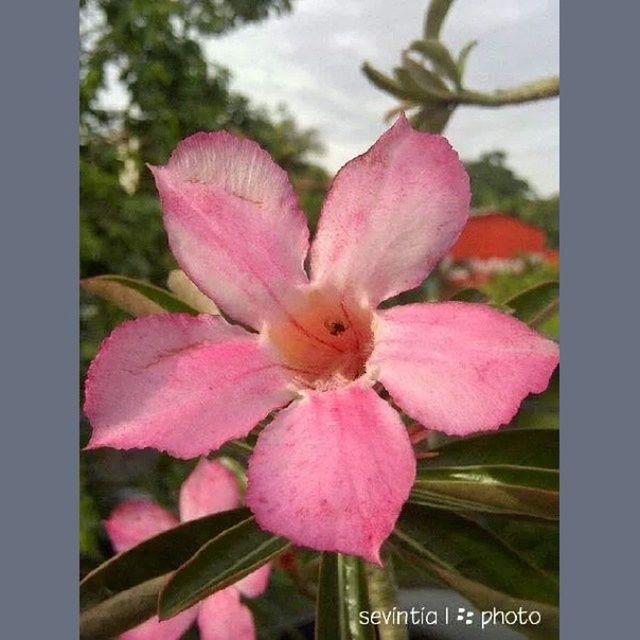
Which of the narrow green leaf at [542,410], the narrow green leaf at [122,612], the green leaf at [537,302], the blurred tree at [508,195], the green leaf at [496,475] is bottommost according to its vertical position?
the narrow green leaf at [122,612]

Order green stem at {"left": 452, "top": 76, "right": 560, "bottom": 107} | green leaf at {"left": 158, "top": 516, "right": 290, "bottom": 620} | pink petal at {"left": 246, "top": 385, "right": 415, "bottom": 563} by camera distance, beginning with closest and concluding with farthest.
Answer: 1. pink petal at {"left": 246, "top": 385, "right": 415, "bottom": 563}
2. green leaf at {"left": 158, "top": 516, "right": 290, "bottom": 620}
3. green stem at {"left": 452, "top": 76, "right": 560, "bottom": 107}

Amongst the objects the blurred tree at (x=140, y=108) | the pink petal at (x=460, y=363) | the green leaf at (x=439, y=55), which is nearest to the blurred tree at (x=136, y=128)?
the blurred tree at (x=140, y=108)

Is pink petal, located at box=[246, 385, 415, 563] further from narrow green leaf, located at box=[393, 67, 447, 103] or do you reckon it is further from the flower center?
narrow green leaf, located at box=[393, 67, 447, 103]

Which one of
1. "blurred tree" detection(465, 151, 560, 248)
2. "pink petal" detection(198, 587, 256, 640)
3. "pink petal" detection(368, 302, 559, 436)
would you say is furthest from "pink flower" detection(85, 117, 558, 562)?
"pink petal" detection(198, 587, 256, 640)

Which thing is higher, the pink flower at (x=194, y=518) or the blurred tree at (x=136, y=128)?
the blurred tree at (x=136, y=128)

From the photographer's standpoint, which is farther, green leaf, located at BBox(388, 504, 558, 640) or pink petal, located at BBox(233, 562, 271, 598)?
pink petal, located at BBox(233, 562, 271, 598)

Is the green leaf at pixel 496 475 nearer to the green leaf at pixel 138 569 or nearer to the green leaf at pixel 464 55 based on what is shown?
the green leaf at pixel 138 569

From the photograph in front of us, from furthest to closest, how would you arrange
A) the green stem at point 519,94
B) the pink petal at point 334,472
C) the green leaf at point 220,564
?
the green stem at point 519,94, the green leaf at point 220,564, the pink petal at point 334,472
